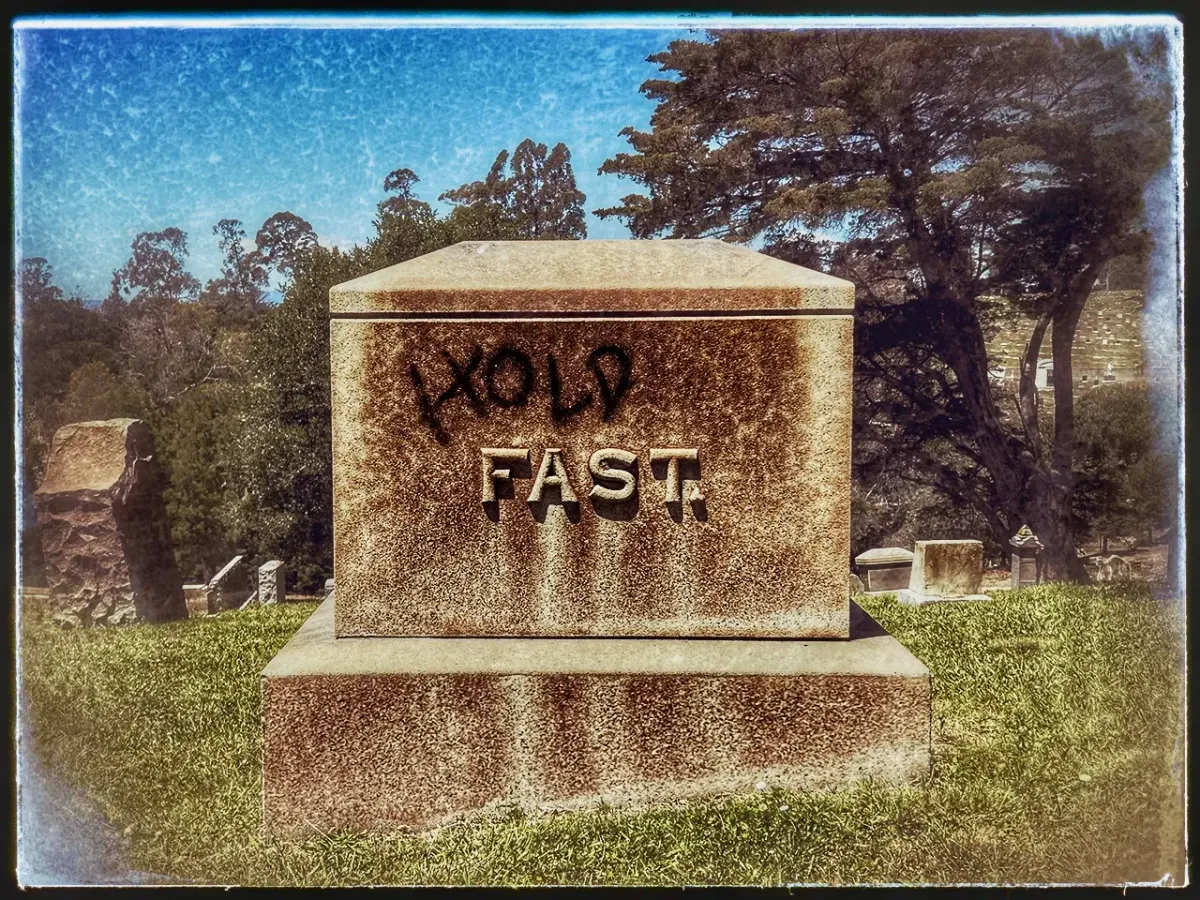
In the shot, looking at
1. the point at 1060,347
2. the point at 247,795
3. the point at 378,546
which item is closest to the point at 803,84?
the point at 1060,347

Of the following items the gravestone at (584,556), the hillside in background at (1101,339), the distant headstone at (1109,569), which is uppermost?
the hillside in background at (1101,339)

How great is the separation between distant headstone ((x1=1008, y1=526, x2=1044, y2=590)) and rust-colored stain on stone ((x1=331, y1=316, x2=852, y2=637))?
810 cm

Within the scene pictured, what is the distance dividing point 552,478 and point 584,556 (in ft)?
0.98

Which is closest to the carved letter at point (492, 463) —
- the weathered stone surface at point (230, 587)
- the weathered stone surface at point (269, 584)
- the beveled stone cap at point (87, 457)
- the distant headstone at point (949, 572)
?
the beveled stone cap at point (87, 457)

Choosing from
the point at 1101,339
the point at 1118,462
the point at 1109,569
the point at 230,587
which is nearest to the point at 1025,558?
the point at 1118,462

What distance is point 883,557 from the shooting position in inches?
405

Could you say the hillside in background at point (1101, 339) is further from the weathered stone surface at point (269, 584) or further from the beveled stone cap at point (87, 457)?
the weathered stone surface at point (269, 584)

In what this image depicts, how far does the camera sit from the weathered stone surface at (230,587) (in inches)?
431

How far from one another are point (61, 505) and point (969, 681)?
6.80m

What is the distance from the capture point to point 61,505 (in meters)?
7.54

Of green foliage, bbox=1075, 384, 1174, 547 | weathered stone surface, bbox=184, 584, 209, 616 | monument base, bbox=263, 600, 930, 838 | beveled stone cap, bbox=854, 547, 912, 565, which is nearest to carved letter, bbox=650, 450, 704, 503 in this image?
monument base, bbox=263, 600, 930, 838

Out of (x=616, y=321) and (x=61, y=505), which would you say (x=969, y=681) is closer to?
(x=616, y=321)

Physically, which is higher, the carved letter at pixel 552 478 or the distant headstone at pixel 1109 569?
the carved letter at pixel 552 478

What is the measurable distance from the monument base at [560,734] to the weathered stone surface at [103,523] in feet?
14.5
